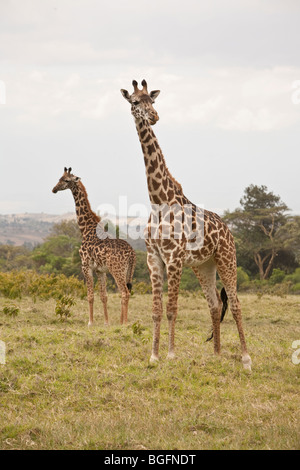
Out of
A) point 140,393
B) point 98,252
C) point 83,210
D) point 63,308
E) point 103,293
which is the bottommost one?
point 140,393

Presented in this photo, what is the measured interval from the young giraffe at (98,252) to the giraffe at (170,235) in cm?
403

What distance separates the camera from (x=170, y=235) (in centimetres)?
715

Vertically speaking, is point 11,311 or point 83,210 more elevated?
point 83,210

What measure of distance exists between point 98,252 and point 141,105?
500cm

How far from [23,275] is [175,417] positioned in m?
11.5

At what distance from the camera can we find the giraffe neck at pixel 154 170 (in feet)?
24.1

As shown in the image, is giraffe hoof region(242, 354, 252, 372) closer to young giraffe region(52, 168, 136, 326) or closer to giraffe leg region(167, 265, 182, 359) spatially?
giraffe leg region(167, 265, 182, 359)

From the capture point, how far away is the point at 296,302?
15.6 m

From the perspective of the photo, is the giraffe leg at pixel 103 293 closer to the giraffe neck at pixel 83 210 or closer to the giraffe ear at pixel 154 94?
the giraffe neck at pixel 83 210

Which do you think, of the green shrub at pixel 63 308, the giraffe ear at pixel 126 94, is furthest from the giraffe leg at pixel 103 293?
the giraffe ear at pixel 126 94

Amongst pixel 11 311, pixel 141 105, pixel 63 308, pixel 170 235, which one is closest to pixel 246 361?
pixel 170 235

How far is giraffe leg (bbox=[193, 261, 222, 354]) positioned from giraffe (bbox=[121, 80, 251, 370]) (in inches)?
10.2

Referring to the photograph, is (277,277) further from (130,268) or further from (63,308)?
(63,308)

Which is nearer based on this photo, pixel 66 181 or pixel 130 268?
pixel 130 268
